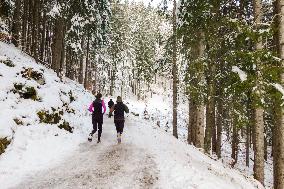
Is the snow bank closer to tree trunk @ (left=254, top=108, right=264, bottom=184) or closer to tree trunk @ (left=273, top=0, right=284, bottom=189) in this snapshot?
tree trunk @ (left=254, top=108, right=264, bottom=184)

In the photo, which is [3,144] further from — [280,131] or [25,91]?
[280,131]

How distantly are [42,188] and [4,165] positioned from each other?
1.93 meters

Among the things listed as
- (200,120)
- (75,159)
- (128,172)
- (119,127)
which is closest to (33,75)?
(119,127)

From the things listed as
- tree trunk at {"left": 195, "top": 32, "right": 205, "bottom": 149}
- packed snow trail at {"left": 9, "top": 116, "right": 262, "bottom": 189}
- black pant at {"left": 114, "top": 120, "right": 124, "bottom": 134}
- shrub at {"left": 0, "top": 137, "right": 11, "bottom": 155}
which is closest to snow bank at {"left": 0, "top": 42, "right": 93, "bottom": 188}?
shrub at {"left": 0, "top": 137, "right": 11, "bottom": 155}

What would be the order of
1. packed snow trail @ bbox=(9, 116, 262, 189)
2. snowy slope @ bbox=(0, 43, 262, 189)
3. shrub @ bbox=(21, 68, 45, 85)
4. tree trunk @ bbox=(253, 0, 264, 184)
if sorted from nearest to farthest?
packed snow trail @ bbox=(9, 116, 262, 189) < snowy slope @ bbox=(0, 43, 262, 189) < tree trunk @ bbox=(253, 0, 264, 184) < shrub @ bbox=(21, 68, 45, 85)

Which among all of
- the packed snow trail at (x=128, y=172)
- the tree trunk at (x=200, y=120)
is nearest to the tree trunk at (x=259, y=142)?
the packed snow trail at (x=128, y=172)

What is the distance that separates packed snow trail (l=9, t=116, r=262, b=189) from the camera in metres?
9.36

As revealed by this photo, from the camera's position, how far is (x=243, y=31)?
11.1 meters

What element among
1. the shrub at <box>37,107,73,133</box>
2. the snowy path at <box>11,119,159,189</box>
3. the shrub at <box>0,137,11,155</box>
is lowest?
the snowy path at <box>11,119,159,189</box>

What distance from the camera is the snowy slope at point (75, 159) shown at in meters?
9.62

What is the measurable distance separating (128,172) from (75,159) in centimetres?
267

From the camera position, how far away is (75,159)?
1238 centimetres

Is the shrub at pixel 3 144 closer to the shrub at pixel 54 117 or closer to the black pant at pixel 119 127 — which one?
the shrub at pixel 54 117

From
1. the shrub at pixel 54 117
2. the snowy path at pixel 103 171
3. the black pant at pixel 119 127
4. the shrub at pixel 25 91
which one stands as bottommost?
the snowy path at pixel 103 171
